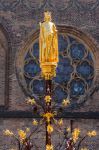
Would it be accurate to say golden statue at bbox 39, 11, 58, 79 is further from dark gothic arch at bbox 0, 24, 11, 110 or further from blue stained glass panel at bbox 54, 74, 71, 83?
blue stained glass panel at bbox 54, 74, 71, 83

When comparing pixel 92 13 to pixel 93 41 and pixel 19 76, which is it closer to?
pixel 93 41

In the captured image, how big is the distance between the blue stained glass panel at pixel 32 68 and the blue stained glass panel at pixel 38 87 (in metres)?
0.23

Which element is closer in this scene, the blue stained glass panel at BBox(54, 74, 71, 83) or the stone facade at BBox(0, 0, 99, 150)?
the stone facade at BBox(0, 0, 99, 150)

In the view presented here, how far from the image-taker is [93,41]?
38.8 ft

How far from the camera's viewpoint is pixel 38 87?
38.3 ft

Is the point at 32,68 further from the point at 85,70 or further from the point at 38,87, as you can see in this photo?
the point at 85,70

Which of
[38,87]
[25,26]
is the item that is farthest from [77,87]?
[25,26]

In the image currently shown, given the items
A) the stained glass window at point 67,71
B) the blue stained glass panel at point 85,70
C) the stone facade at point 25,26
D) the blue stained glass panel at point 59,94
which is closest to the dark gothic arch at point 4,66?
the stone facade at point 25,26

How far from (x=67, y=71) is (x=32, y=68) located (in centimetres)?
93

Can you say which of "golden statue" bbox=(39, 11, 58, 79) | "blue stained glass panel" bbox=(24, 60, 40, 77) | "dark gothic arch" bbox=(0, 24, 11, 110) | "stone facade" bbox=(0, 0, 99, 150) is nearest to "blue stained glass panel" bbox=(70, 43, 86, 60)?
"stone facade" bbox=(0, 0, 99, 150)

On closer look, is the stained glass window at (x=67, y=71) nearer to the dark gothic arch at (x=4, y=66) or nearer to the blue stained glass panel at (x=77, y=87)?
the blue stained glass panel at (x=77, y=87)

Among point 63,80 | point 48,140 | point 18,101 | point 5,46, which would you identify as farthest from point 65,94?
point 48,140

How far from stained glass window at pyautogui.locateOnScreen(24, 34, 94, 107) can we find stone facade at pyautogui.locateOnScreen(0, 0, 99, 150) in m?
0.28

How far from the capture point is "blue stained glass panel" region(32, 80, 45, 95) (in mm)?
11656
